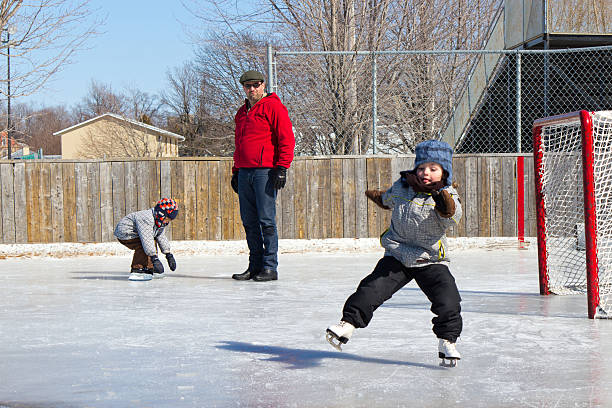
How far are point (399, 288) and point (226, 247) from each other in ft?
18.7

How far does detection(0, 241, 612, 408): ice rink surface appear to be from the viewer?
2689 millimetres

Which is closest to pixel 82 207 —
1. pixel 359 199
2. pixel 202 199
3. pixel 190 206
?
pixel 190 206

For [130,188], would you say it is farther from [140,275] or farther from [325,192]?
[140,275]

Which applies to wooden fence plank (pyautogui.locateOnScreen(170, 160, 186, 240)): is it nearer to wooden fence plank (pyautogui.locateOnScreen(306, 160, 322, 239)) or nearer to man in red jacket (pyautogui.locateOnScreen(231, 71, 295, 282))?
wooden fence plank (pyautogui.locateOnScreen(306, 160, 322, 239))

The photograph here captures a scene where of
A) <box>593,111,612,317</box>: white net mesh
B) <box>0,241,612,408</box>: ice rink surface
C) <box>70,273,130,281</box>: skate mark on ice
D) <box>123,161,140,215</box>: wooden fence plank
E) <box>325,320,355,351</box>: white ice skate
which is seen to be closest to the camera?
<box>0,241,612,408</box>: ice rink surface

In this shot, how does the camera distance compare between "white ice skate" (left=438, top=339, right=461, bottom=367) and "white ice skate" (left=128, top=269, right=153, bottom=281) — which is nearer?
"white ice skate" (left=438, top=339, right=461, bottom=367)

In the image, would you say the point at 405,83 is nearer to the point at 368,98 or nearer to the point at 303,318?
the point at 368,98

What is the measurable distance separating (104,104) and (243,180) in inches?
2503

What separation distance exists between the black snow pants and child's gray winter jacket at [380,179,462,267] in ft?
0.16

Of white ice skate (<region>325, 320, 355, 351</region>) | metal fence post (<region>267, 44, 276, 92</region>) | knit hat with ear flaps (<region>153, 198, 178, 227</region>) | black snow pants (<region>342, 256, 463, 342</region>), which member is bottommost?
white ice skate (<region>325, 320, 355, 351</region>)

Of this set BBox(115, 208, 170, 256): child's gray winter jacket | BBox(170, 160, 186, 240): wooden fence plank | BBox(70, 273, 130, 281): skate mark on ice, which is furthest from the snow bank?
BBox(115, 208, 170, 256): child's gray winter jacket

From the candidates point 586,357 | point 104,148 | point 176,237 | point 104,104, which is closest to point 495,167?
point 176,237

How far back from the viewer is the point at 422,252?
3125 millimetres

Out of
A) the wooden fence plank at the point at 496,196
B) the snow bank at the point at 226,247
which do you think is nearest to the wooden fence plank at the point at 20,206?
the snow bank at the point at 226,247
